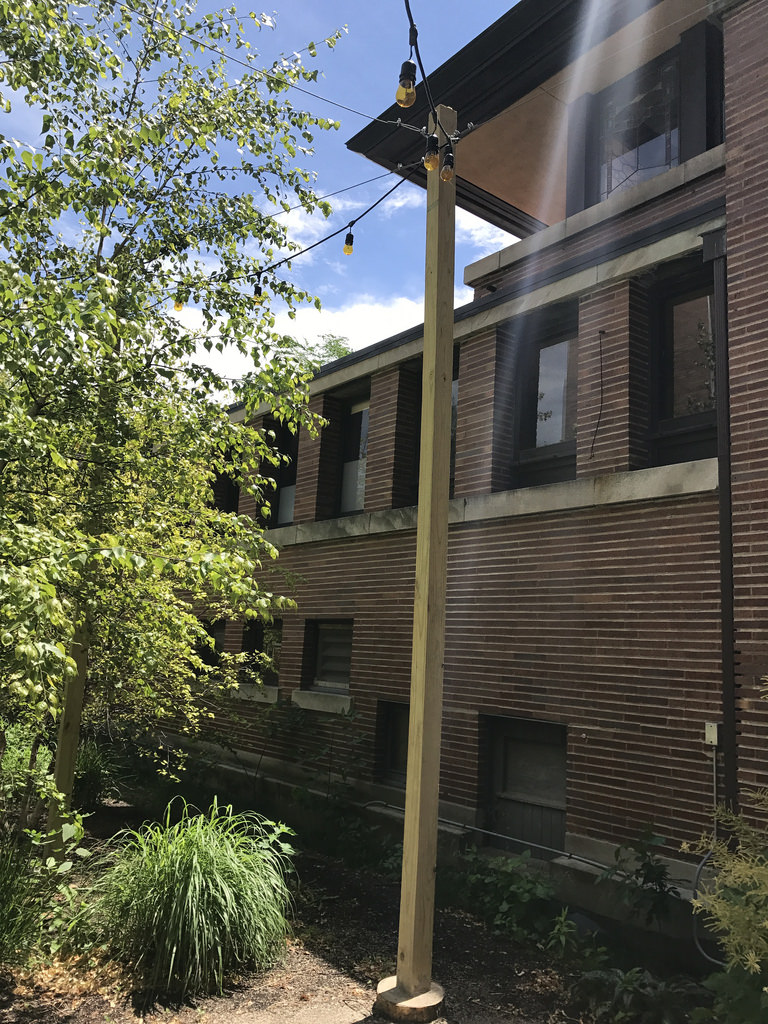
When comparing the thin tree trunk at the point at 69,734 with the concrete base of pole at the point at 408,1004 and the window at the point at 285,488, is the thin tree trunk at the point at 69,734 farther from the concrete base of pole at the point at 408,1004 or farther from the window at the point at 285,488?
the window at the point at 285,488

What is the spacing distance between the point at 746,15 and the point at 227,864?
335 inches

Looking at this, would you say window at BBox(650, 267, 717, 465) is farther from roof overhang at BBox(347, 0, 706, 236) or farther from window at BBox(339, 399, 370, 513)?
window at BBox(339, 399, 370, 513)

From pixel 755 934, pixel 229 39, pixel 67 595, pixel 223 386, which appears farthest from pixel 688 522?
pixel 229 39

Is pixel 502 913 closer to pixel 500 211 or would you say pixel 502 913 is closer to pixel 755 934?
pixel 755 934

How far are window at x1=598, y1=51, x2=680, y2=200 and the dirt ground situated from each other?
8688 mm

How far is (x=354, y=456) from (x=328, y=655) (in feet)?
10.7

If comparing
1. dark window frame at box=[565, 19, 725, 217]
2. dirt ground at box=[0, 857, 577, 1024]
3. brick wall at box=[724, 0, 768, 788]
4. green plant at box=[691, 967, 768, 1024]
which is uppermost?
dark window frame at box=[565, 19, 725, 217]

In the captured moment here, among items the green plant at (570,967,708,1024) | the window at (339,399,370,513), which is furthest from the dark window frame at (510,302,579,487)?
the green plant at (570,967,708,1024)

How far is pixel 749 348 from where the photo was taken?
22.1ft

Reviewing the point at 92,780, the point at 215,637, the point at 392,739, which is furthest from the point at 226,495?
the point at 392,739

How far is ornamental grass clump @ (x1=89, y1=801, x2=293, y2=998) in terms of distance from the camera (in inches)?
221

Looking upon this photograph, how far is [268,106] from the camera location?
725cm

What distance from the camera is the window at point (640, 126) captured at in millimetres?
9695

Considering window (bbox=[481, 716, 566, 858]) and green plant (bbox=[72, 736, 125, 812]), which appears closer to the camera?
window (bbox=[481, 716, 566, 858])
